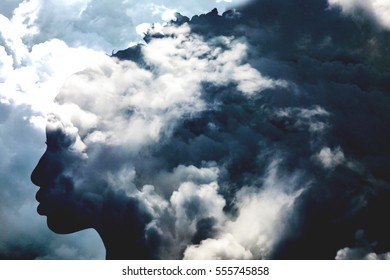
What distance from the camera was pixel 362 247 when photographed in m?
24.5

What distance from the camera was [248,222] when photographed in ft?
102

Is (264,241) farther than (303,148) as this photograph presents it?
No

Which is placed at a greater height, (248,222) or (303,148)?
(303,148)

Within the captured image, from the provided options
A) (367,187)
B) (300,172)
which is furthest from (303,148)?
(367,187)

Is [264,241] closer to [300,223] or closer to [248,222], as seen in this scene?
[248,222]
